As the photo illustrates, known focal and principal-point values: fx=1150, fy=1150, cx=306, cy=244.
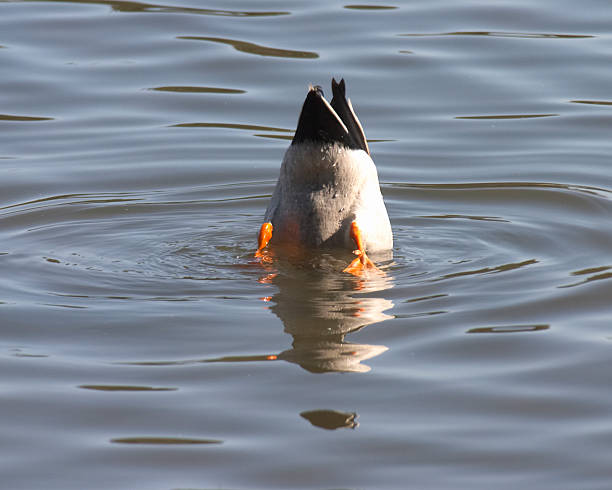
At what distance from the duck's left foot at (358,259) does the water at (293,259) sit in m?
0.12

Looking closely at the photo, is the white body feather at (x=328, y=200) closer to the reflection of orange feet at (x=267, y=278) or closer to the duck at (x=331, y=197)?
the duck at (x=331, y=197)

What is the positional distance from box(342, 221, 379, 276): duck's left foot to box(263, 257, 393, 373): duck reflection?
10 centimetres

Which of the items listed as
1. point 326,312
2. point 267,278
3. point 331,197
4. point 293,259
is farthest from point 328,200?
point 326,312

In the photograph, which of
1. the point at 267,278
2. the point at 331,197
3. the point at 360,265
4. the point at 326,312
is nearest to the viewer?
the point at 326,312

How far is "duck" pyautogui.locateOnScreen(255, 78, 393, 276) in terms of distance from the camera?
6.46 m

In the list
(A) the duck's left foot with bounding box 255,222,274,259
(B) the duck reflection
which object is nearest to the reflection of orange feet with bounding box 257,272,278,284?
(B) the duck reflection

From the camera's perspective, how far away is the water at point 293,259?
415 centimetres

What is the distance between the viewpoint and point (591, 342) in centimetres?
513

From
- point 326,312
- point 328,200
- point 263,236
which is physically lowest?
point 326,312

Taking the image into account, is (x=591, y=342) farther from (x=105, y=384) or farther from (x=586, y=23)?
(x=586, y=23)

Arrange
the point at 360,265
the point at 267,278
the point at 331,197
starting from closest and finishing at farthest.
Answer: the point at 267,278
the point at 360,265
the point at 331,197

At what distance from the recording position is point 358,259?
6496mm

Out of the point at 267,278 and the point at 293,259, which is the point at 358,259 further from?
the point at 267,278

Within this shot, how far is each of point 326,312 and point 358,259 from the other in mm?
970
